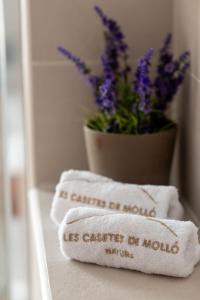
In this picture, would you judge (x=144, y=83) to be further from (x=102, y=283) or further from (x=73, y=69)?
(x=102, y=283)

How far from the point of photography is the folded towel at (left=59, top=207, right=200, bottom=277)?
876 mm

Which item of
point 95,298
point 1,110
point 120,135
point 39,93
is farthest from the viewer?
point 1,110

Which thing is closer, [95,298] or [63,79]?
[95,298]

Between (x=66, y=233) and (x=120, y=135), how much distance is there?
0.80 feet

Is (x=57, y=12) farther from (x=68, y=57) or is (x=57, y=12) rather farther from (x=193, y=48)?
(x=193, y=48)

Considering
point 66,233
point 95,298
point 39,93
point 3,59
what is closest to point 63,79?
point 39,93

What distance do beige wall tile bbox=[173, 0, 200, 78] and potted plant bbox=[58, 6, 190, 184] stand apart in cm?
2

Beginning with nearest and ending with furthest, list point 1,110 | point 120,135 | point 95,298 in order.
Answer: point 95,298
point 120,135
point 1,110

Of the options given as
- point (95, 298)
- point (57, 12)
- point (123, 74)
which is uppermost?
point (57, 12)

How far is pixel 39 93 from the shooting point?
121cm

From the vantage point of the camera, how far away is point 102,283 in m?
0.88

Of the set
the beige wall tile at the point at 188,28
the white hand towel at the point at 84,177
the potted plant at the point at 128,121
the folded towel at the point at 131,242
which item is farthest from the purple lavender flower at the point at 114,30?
the folded towel at the point at 131,242

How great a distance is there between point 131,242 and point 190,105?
0.36m

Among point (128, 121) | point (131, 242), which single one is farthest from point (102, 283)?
point (128, 121)
